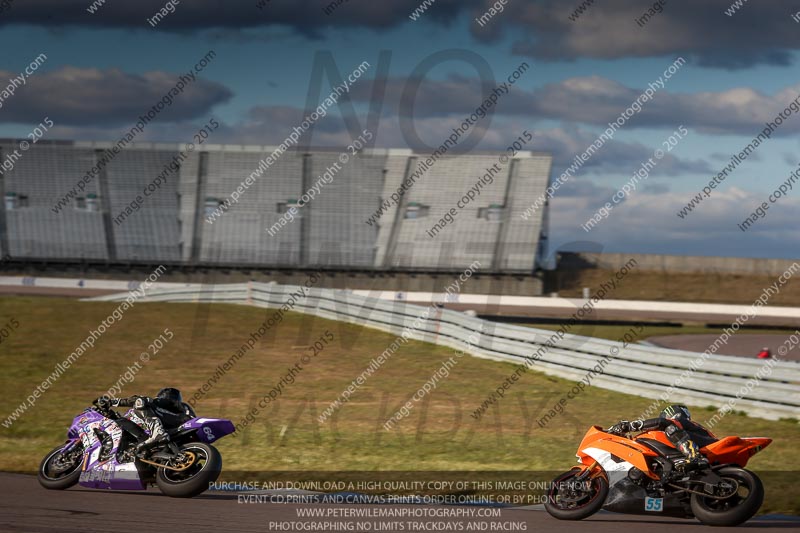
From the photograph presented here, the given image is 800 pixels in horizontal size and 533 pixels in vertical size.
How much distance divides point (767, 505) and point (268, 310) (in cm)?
2172

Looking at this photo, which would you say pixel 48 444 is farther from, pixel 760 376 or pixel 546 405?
pixel 760 376

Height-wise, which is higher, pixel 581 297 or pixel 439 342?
pixel 581 297

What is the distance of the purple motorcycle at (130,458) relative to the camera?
8883 mm

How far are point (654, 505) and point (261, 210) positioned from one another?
46.3 meters

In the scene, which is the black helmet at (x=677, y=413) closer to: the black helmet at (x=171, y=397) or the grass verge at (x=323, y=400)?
the grass verge at (x=323, y=400)

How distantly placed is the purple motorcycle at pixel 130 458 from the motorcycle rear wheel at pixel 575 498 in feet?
10.4

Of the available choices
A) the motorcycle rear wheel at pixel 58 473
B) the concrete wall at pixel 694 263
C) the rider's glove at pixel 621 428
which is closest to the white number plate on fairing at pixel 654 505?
the rider's glove at pixel 621 428

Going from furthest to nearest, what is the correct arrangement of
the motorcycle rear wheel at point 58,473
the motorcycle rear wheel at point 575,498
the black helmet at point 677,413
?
the motorcycle rear wheel at point 58,473 → the black helmet at point 677,413 → the motorcycle rear wheel at point 575,498

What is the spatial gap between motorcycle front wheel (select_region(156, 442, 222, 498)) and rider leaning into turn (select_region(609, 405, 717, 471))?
3.83 meters

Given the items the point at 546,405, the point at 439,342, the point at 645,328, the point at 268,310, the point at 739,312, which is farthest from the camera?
the point at 739,312

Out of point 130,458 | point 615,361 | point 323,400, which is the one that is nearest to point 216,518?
point 130,458

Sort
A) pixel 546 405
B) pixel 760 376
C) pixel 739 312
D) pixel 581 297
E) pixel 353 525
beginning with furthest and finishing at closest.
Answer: pixel 581 297 < pixel 739 312 < pixel 546 405 < pixel 760 376 < pixel 353 525

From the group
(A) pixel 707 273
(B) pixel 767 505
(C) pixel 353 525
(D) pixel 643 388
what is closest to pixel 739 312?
(A) pixel 707 273

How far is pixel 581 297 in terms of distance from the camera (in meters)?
50.4
